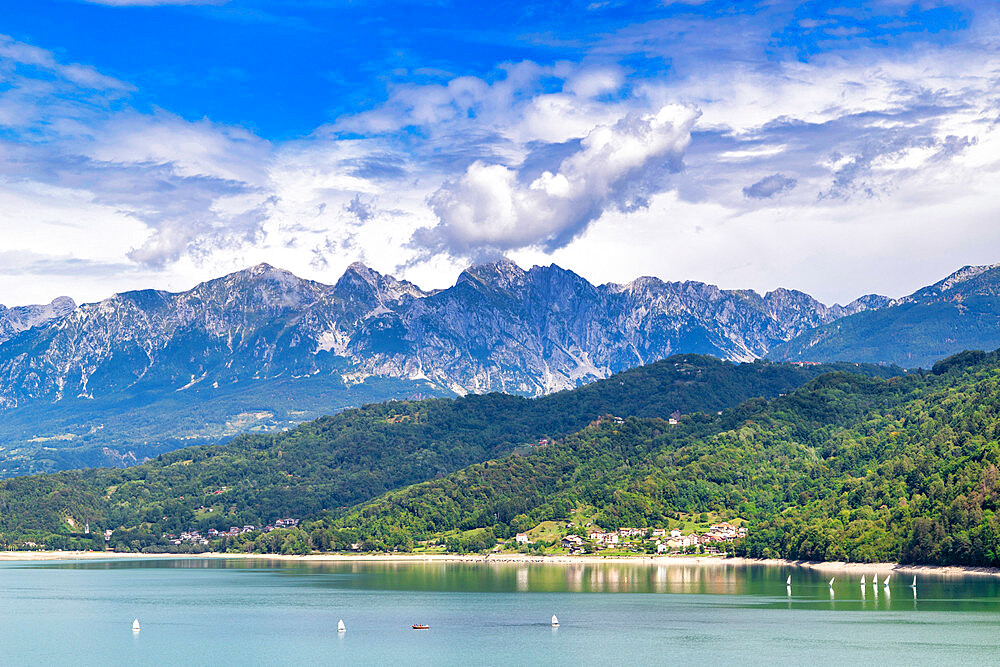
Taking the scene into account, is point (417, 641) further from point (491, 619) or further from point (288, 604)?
point (288, 604)

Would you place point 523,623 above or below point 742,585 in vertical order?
below

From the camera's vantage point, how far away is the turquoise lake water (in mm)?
101375

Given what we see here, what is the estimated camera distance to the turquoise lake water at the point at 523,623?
101m

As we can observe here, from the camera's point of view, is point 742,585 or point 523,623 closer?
point 523,623

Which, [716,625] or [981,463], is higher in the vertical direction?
[981,463]

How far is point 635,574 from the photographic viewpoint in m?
196

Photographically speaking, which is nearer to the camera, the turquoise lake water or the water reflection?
the turquoise lake water

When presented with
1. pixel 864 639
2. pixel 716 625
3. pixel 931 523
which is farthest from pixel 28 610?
pixel 931 523

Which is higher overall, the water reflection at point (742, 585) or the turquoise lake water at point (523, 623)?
the water reflection at point (742, 585)

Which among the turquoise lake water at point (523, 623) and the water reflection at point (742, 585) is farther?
the water reflection at point (742, 585)

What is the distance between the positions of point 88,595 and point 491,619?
245 ft

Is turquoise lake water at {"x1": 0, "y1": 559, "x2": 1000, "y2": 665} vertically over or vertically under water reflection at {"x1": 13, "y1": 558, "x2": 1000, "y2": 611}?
under

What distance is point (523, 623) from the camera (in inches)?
4894

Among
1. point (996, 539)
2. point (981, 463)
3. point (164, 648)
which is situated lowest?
point (164, 648)
